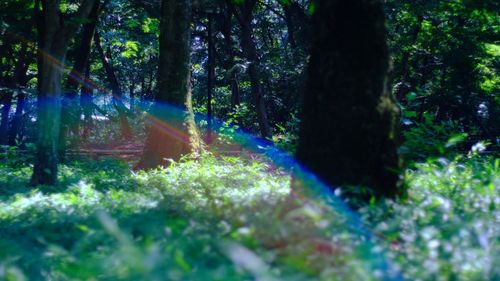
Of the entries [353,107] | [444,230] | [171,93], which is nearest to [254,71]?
[171,93]

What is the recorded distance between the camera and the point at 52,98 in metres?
10.0

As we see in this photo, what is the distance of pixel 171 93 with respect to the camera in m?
12.5

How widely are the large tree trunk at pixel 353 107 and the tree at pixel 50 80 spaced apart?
22.1ft

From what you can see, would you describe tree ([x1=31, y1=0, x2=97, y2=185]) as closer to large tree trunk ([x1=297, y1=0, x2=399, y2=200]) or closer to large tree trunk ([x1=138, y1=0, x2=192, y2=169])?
large tree trunk ([x1=138, y1=0, x2=192, y2=169])

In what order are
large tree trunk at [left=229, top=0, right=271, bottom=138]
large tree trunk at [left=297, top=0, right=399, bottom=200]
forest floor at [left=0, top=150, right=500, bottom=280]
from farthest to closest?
large tree trunk at [left=229, top=0, right=271, bottom=138] → large tree trunk at [left=297, top=0, right=399, bottom=200] → forest floor at [left=0, top=150, right=500, bottom=280]

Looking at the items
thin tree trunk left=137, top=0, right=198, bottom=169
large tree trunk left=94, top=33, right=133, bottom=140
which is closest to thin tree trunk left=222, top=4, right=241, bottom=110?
large tree trunk left=94, top=33, right=133, bottom=140

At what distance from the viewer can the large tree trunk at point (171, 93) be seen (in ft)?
40.1

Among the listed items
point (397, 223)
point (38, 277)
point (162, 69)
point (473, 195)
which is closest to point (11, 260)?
point (38, 277)

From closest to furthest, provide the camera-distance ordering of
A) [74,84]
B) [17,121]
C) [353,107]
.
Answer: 1. [353,107]
2. [74,84]
3. [17,121]

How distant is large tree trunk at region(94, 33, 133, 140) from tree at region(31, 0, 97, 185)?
12612mm

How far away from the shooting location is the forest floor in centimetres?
311

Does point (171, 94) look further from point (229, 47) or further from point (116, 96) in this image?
point (229, 47)

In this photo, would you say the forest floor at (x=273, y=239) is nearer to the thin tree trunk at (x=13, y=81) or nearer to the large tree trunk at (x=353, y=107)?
the large tree trunk at (x=353, y=107)

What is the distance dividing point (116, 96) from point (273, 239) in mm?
23843
